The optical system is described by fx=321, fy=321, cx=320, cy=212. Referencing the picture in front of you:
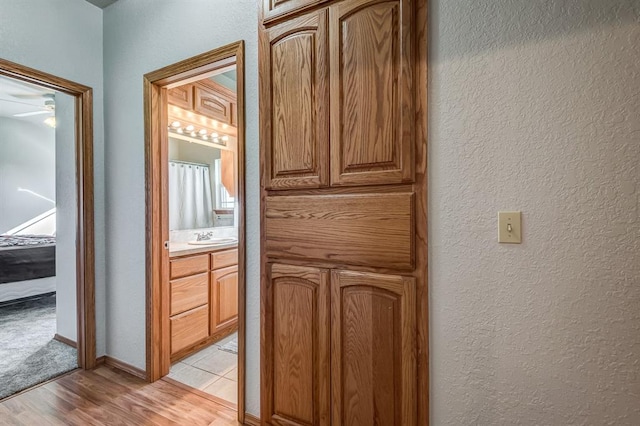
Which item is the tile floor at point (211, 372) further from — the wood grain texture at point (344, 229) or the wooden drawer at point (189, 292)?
the wood grain texture at point (344, 229)

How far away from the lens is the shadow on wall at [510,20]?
3.34 ft

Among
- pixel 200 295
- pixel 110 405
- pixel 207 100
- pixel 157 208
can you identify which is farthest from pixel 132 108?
pixel 110 405

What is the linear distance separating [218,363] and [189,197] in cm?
159

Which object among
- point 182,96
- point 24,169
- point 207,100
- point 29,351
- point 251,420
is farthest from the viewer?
point 24,169

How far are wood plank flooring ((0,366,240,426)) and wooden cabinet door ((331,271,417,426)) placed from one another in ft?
2.68

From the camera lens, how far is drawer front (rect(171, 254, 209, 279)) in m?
2.42

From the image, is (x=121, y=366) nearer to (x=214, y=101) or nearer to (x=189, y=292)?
(x=189, y=292)

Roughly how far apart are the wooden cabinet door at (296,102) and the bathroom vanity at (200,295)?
1.30 m

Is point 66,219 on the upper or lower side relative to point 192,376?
upper

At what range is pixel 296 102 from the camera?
60.8 inches

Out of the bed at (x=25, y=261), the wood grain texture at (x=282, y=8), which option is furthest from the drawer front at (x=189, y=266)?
the bed at (x=25, y=261)

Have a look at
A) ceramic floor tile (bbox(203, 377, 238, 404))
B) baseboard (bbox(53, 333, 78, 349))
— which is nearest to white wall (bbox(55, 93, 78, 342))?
baseboard (bbox(53, 333, 78, 349))

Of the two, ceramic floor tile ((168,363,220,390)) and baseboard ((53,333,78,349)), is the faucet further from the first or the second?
baseboard ((53,333,78,349))

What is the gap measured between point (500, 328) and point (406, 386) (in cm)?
44
